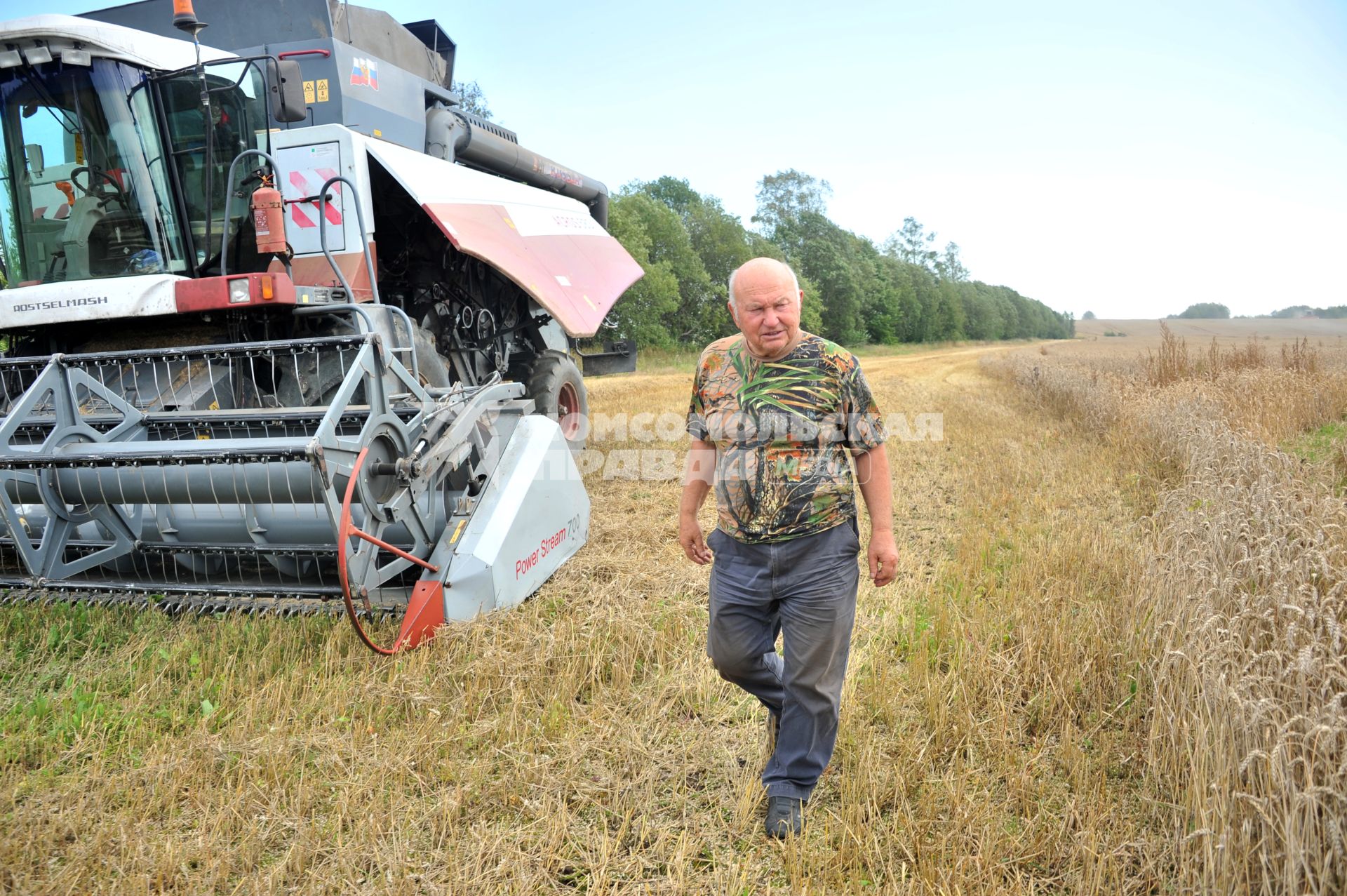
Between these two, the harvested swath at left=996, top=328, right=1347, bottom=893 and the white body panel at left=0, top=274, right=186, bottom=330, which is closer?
the harvested swath at left=996, top=328, right=1347, bottom=893

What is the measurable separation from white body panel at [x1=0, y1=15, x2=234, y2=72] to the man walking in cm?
361

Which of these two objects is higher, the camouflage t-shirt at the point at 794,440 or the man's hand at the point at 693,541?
the camouflage t-shirt at the point at 794,440

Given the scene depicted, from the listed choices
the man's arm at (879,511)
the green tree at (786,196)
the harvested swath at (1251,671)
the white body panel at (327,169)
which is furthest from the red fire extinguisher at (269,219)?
the green tree at (786,196)

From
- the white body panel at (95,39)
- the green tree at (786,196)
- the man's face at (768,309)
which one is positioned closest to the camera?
the man's face at (768,309)

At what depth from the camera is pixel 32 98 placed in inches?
162

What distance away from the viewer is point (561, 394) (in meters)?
7.06

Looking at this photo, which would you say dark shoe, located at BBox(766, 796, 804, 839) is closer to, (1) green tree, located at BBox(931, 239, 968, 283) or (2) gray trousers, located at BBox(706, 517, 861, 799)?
(2) gray trousers, located at BBox(706, 517, 861, 799)

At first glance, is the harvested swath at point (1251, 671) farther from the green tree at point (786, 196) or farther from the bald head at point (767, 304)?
the green tree at point (786, 196)

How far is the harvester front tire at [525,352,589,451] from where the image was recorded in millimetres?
6535

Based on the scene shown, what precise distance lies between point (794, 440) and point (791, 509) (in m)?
0.17

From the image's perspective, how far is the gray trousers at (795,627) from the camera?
2152mm

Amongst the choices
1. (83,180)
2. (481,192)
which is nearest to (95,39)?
(83,180)

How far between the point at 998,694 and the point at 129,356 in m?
3.60

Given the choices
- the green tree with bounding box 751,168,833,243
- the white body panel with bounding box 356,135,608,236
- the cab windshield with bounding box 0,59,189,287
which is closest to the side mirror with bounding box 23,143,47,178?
the cab windshield with bounding box 0,59,189,287
